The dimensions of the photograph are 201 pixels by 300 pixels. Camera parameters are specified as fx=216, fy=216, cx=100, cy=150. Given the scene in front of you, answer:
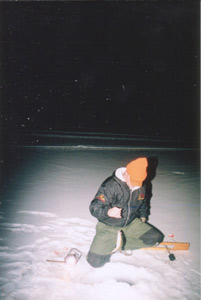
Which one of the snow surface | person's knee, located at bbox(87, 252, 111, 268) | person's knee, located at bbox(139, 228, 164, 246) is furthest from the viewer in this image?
person's knee, located at bbox(139, 228, 164, 246)

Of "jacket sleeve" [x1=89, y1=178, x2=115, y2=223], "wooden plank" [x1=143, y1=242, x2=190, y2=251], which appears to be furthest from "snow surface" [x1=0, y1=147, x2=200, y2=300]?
"jacket sleeve" [x1=89, y1=178, x2=115, y2=223]

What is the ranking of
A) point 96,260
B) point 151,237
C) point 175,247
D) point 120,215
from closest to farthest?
point 120,215 < point 96,260 < point 151,237 < point 175,247

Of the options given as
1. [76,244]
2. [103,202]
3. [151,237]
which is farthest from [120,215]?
[76,244]

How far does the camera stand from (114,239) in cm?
300

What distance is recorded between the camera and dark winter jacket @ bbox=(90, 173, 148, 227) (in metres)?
2.85

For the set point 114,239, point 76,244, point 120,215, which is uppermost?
point 120,215

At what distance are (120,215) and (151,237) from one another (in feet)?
2.75

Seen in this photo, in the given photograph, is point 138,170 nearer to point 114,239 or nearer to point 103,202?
point 103,202

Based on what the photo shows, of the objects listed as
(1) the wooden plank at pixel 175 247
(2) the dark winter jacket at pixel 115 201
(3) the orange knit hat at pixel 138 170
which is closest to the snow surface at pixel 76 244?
(1) the wooden plank at pixel 175 247

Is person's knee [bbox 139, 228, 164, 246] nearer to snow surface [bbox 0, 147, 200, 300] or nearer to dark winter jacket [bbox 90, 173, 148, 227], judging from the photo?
snow surface [bbox 0, 147, 200, 300]

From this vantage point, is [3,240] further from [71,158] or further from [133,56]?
[133,56]

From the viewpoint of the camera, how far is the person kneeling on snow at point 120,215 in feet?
9.05

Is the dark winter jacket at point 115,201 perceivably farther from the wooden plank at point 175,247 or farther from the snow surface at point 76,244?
the wooden plank at point 175,247

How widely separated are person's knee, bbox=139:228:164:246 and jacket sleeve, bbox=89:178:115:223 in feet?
2.42
